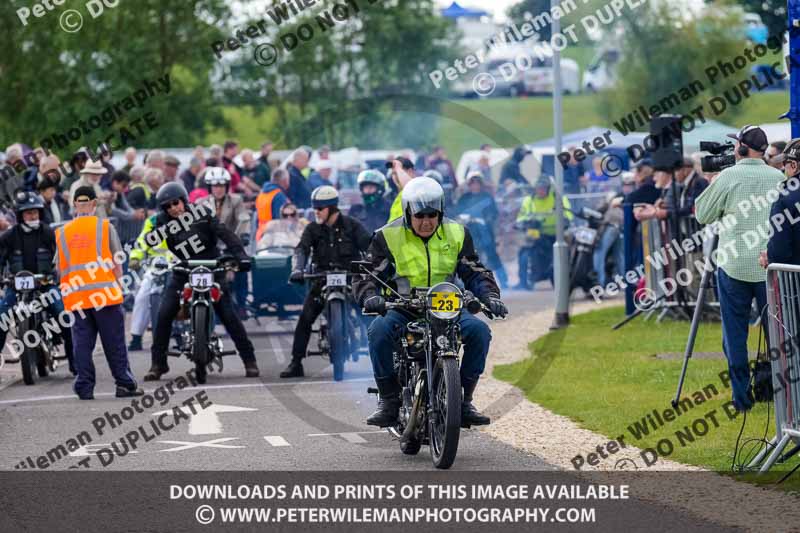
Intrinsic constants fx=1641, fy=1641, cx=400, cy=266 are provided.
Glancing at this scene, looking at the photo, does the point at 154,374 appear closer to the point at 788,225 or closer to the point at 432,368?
the point at 432,368

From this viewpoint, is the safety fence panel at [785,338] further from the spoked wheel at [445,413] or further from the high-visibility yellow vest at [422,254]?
the high-visibility yellow vest at [422,254]

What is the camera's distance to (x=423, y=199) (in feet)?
35.0

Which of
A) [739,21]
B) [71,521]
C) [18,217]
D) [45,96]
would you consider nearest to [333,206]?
[18,217]

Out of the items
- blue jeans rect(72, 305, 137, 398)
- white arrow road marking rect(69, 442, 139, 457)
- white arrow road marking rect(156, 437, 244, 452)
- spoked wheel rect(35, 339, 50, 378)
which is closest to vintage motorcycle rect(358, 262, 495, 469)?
white arrow road marking rect(156, 437, 244, 452)

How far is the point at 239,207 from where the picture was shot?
20.5m

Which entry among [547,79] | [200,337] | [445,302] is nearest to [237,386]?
[200,337]

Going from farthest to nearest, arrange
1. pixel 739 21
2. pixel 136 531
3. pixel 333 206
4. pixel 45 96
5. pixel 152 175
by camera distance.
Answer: pixel 739 21 → pixel 45 96 → pixel 152 175 → pixel 333 206 → pixel 136 531

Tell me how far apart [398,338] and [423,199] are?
93 cm

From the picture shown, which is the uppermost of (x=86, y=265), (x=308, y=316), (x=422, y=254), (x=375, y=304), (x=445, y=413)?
(x=422, y=254)

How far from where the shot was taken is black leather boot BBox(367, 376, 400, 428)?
10859 millimetres

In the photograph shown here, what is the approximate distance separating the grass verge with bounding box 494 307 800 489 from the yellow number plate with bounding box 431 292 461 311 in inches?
53.7

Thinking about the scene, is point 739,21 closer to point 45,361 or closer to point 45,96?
point 45,96

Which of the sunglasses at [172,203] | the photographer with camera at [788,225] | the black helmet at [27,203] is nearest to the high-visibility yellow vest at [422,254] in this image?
the photographer with camera at [788,225]

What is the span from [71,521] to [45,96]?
38.3 metres
